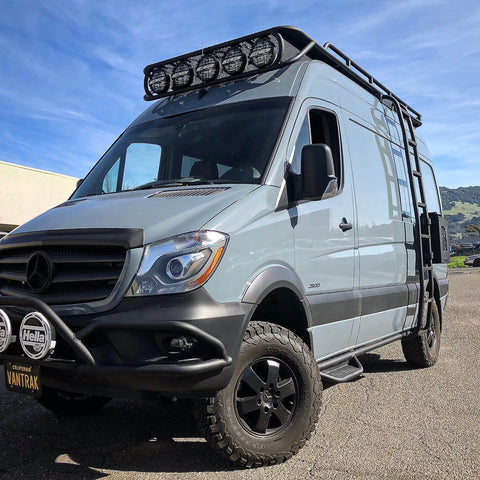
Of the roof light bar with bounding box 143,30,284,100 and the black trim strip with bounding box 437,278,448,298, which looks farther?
the black trim strip with bounding box 437,278,448,298

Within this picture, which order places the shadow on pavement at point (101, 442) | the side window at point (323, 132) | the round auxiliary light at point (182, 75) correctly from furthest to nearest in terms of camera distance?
the round auxiliary light at point (182, 75) → the side window at point (323, 132) → the shadow on pavement at point (101, 442)

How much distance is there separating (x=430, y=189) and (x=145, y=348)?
545 cm

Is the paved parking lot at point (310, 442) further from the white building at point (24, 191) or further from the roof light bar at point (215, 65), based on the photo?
the white building at point (24, 191)

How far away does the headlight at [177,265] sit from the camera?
2.86 meters

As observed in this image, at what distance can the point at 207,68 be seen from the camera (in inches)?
175

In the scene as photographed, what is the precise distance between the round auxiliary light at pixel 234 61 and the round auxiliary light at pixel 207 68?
75 mm

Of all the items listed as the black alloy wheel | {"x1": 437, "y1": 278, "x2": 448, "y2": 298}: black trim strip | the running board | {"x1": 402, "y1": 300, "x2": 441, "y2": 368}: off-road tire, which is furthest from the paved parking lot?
{"x1": 437, "y1": 278, "x2": 448, "y2": 298}: black trim strip

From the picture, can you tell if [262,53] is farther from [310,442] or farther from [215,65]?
[310,442]

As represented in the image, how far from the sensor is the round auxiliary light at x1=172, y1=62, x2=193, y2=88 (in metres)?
4.62

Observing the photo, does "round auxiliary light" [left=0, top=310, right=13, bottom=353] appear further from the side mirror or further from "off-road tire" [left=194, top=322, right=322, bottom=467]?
the side mirror

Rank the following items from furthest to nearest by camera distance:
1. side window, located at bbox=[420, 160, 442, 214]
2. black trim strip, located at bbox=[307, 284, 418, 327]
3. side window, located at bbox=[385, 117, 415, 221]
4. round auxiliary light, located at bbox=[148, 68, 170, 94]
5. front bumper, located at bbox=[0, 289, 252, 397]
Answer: side window, located at bbox=[420, 160, 442, 214] < side window, located at bbox=[385, 117, 415, 221] < round auxiliary light, located at bbox=[148, 68, 170, 94] < black trim strip, located at bbox=[307, 284, 418, 327] < front bumper, located at bbox=[0, 289, 252, 397]

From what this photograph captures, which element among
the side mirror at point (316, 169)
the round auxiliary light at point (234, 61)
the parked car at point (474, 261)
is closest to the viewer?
the side mirror at point (316, 169)

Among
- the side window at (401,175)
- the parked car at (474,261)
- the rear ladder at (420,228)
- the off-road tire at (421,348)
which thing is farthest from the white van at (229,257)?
the parked car at (474,261)

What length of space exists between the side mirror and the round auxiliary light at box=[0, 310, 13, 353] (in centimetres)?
200
